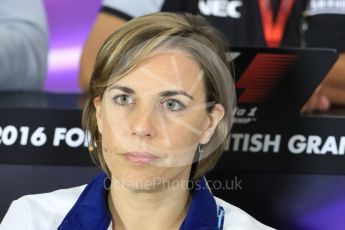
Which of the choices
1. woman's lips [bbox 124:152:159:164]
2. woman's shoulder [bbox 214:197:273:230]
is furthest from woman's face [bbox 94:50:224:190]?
woman's shoulder [bbox 214:197:273:230]

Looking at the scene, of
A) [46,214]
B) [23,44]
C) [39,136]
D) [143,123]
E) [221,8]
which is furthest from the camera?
[221,8]

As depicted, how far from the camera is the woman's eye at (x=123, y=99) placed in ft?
4.17

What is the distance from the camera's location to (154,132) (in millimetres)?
1233

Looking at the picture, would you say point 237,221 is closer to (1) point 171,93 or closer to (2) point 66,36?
(1) point 171,93

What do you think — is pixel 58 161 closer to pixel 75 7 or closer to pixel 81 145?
pixel 81 145

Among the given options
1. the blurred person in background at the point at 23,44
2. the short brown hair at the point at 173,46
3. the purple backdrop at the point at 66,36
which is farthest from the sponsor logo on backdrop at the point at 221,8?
the short brown hair at the point at 173,46

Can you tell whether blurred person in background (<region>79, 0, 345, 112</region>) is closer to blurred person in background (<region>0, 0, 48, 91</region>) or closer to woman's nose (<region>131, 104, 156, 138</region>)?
blurred person in background (<region>0, 0, 48, 91</region>)

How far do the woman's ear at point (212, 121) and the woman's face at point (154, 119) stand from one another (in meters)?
0.02

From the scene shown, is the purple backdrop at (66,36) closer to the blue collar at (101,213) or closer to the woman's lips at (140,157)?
the blue collar at (101,213)

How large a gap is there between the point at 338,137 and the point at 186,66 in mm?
462

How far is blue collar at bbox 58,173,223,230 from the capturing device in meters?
1.31

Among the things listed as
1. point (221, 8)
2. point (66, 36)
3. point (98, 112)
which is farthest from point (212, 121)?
point (66, 36)

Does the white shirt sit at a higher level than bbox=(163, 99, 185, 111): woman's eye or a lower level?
lower

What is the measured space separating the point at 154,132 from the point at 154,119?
0.02 meters
